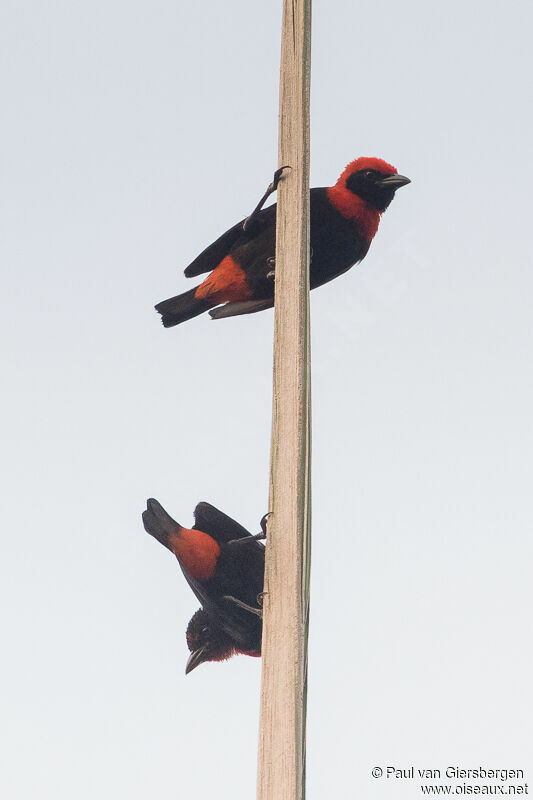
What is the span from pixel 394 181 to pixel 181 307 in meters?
1.14

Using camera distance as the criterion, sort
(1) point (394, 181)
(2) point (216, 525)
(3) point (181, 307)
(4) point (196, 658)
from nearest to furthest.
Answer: (3) point (181, 307) < (2) point (216, 525) < (1) point (394, 181) < (4) point (196, 658)

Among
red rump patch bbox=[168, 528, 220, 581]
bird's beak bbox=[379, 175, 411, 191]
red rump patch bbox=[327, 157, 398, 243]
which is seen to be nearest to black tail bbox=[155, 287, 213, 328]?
red rump patch bbox=[327, 157, 398, 243]

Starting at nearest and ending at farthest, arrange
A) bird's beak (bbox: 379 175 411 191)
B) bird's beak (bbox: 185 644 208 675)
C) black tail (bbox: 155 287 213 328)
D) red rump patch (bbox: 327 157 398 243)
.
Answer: black tail (bbox: 155 287 213 328)
red rump patch (bbox: 327 157 398 243)
bird's beak (bbox: 379 175 411 191)
bird's beak (bbox: 185 644 208 675)

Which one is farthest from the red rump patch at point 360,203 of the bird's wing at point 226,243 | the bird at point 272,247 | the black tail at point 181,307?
the black tail at point 181,307

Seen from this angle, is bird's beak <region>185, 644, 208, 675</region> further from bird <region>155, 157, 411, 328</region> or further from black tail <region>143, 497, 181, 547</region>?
bird <region>155, 157, 411, 328</region>

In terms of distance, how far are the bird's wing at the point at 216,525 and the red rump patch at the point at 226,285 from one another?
33.0 inches

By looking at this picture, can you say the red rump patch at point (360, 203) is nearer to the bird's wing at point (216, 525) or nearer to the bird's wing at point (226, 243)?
the bird's wing at point (226, 243)

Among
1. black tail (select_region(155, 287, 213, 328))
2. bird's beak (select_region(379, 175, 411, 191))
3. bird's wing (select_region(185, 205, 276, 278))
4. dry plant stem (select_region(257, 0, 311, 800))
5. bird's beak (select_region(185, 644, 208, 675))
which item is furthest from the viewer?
bird's beak (select_region(185, 644, 208, 675))

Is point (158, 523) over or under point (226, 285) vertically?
under

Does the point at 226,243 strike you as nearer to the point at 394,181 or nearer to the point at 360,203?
the point at 360,203

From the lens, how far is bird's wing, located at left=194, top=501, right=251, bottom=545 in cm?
374

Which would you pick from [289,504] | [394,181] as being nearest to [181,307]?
[394,181]

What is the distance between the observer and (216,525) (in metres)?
3.82

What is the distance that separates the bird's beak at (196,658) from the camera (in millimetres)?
4293
